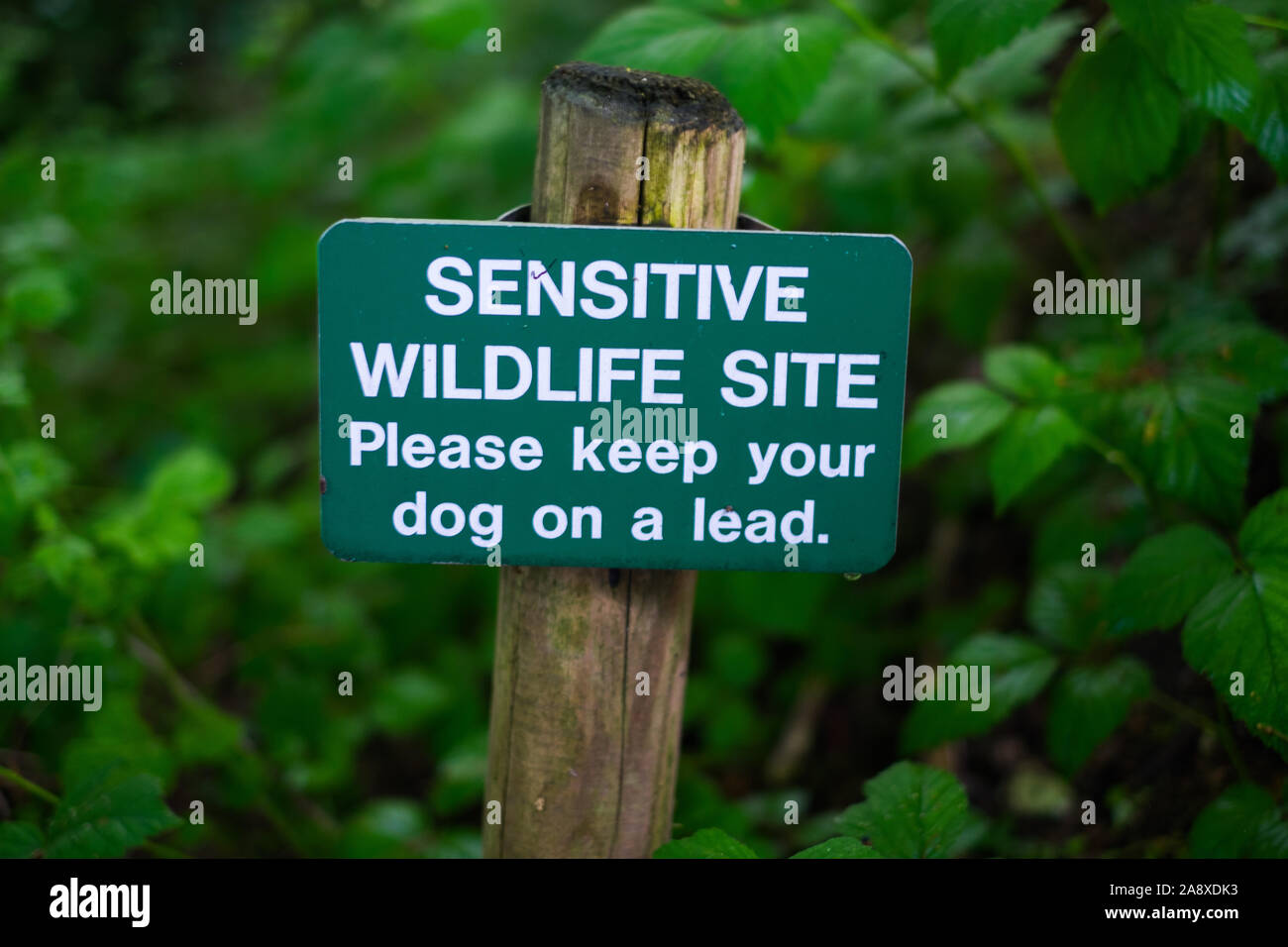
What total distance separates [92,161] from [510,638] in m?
2.67

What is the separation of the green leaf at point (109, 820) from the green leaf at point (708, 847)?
2.32 feet

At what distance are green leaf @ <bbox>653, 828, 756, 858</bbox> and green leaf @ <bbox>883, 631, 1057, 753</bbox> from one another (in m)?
0.59

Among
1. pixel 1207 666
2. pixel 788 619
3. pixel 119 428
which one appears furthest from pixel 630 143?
pixel 119 428

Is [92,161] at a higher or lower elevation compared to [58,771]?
higher

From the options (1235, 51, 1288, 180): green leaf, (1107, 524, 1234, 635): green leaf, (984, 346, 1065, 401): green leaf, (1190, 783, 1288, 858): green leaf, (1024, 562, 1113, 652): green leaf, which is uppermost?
(1235, 51, 1288, 180): green leaf

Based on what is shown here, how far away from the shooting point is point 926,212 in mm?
2799

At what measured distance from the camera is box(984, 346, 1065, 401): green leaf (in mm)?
1746

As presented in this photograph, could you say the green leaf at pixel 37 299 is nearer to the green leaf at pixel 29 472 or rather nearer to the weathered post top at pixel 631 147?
the green leaf at pixel 29 472

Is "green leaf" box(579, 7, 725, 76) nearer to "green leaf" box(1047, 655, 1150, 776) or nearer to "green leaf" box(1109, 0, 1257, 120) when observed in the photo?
"green leaf" box(1109, 0, 1257, 120)

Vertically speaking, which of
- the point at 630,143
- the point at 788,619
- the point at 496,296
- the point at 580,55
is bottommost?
the point at 788,619

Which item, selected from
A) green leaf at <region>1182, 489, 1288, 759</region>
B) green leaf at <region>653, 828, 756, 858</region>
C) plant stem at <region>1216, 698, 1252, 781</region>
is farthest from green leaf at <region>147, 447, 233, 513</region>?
plant stem at <region>1216, 698, 1252, 781</region>

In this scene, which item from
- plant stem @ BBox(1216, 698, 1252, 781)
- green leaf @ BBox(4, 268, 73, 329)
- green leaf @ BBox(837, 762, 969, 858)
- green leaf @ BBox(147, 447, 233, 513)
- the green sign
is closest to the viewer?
the green sign

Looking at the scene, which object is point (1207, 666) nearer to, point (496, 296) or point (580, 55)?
point (496, 296)

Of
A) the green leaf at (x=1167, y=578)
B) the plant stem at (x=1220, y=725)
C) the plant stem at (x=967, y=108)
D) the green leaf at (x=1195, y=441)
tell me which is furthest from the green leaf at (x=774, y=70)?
the plant stem at (x=1220, y=725)
